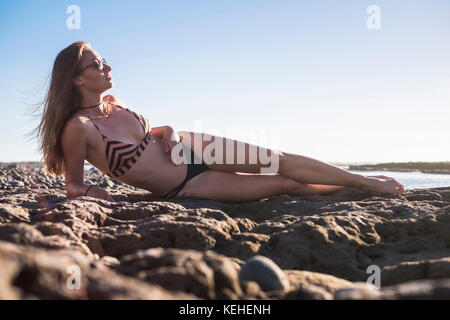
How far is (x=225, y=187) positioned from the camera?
3355 mm

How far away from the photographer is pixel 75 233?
1.87 metres

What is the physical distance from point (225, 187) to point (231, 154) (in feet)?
1.11

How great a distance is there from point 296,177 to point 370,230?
4.53ft

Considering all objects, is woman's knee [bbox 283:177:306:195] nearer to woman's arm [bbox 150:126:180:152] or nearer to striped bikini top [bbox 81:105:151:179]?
woman's arm [bbox 150:126:180:152]

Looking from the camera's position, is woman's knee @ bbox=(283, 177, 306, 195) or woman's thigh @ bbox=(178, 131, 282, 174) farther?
woman's knee @ bbox=(283, 177, 306, 195)

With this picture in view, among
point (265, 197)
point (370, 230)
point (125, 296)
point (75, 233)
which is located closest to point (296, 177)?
point (265, 197)

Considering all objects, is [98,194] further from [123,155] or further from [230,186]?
[230,186]

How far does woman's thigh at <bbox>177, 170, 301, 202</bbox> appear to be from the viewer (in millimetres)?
3363

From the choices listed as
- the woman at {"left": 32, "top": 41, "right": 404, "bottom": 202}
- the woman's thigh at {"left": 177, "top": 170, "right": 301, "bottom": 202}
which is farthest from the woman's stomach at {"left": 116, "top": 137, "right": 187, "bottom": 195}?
the woman's thigh at {"left": 177, "top": 170, "right": 301, "bottom": 202}

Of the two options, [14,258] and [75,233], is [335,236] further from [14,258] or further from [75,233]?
[14,258]

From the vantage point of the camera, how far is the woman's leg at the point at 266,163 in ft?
11.4

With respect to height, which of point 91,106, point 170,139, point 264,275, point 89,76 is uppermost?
point 89,76

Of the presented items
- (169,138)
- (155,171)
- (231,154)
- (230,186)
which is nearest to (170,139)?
(169,138)

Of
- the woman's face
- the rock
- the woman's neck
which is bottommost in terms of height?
the rock
